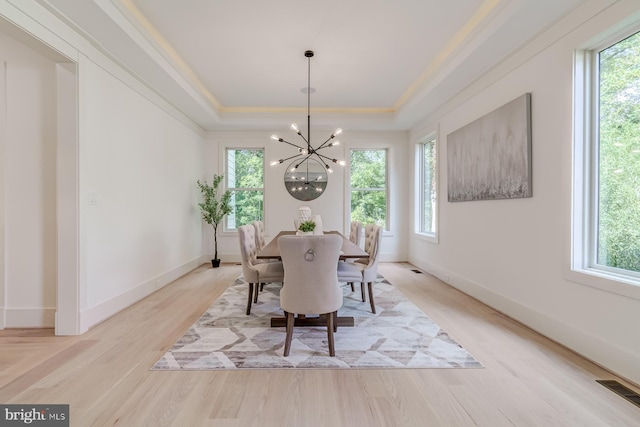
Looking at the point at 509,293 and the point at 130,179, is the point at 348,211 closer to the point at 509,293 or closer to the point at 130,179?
the point at 509,293

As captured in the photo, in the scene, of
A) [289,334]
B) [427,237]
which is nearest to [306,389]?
[289,334]

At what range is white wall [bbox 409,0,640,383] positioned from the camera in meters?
1.96

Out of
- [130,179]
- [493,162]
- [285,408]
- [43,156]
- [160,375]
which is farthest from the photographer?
[130,179]

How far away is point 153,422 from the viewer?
149 centimetres

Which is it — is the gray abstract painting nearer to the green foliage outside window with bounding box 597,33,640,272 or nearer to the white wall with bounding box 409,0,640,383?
the white wall with bounding box 409,0,640,383

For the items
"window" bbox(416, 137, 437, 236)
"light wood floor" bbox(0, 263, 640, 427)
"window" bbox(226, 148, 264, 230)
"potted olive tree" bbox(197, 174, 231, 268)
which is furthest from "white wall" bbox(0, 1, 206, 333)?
"window" bbox(416, 137, 437, 236)

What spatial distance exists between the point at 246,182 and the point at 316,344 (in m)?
4.23

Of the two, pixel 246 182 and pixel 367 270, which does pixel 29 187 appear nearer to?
pixel 367 270

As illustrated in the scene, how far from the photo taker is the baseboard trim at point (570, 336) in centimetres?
185

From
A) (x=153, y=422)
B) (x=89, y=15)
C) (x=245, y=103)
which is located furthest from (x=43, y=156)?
(x=245, y=103)

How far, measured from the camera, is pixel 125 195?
128 inches

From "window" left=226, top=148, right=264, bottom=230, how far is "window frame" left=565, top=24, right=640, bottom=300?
484cm

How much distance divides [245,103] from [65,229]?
3292 millimetres

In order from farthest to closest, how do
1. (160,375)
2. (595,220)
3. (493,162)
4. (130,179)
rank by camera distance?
(130,179) → (493,162) → (595,220) → (160,375)
